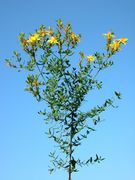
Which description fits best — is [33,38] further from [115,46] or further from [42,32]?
[115,46]

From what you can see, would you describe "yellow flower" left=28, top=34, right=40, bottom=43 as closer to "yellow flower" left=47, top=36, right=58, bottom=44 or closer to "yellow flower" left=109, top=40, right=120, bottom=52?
"yellow flower" left=47, top=36, right=58, bottom=44

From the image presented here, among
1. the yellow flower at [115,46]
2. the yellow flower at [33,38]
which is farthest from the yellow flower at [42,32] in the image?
the yellow flower at [115,46]

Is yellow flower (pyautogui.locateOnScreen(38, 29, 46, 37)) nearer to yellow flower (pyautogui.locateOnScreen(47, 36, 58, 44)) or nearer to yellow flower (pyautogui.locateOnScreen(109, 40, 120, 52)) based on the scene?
yellow flower (pyautogui.locateOnScreen(47, 36, 58, 44))

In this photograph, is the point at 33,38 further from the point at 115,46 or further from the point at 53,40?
the point at 115,46

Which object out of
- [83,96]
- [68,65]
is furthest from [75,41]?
[83,96]

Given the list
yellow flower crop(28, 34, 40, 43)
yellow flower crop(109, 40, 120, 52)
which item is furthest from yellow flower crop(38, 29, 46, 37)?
yellow flower crop(109, 40, 120, 52)

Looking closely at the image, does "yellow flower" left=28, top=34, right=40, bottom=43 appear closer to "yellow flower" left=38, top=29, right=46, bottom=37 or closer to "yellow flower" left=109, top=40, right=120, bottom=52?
"yellow flower" left=38, top=29, right=46, bottom=37

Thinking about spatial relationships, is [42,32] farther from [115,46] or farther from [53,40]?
[115,46]

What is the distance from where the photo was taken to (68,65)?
14.8 meters

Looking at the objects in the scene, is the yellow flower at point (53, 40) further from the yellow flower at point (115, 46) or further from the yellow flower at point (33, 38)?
the yellow flower at point (115, 46)

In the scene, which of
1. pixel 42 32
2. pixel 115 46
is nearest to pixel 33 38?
pixel 42 32

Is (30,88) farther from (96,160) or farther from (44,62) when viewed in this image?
(96,160)

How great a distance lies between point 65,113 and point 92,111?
2.61ft

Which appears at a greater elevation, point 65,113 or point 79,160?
point 65,113
